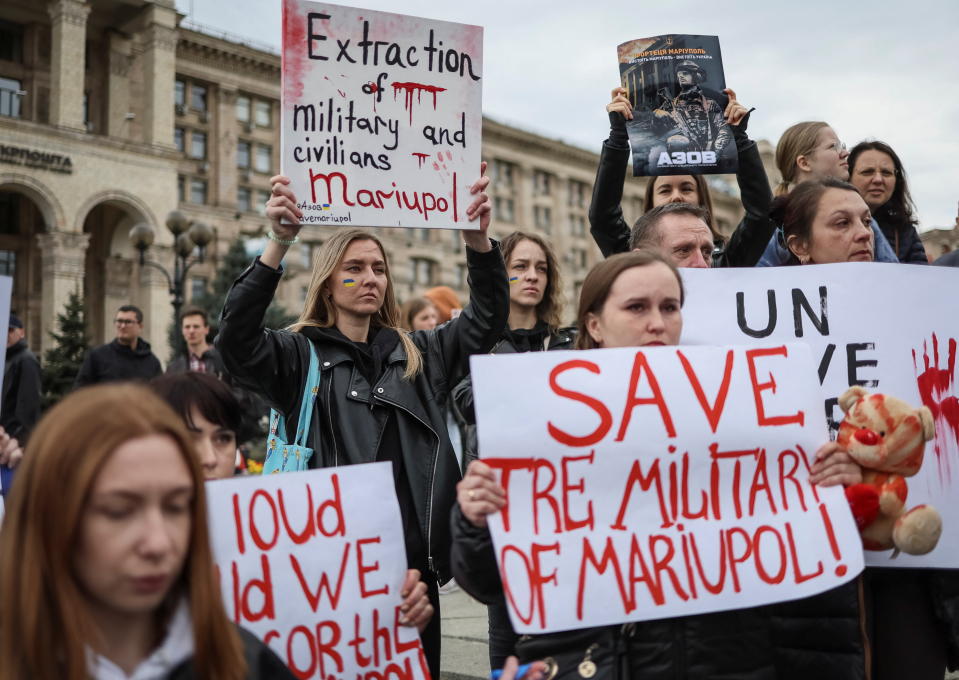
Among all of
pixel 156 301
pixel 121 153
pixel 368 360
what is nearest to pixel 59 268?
pixel 156 301

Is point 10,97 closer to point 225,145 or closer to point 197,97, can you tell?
point 197,97

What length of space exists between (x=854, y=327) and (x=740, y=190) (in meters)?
0.92

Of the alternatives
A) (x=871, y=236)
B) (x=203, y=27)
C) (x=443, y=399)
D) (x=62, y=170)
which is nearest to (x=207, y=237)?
(x=443, y=399)

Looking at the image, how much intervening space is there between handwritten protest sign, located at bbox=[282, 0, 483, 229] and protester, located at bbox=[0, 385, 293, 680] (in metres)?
1.47

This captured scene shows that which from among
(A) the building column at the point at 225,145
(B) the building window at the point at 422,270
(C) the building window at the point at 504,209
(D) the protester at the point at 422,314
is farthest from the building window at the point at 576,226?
(D) the protester at the point at 422,314

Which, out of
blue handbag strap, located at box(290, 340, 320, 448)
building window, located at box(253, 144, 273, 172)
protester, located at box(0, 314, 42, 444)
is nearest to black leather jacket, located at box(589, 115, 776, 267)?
blue handbag strap, located at box(290, 340, 320, 448)

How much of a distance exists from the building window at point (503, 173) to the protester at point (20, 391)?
46155 millimetres

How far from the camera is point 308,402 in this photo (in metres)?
2.61

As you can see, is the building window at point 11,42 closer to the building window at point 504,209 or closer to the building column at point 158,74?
the building column at point 158,74

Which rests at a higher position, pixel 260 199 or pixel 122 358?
pixel 260 199

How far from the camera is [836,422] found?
7.26ft

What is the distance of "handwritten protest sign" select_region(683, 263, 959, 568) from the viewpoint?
7.34 feet

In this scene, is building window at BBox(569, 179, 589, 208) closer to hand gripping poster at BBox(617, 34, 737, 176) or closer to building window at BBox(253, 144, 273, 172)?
building window at BBox(253, 144, 273, 172)

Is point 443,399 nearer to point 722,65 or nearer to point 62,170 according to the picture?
point 722,65
